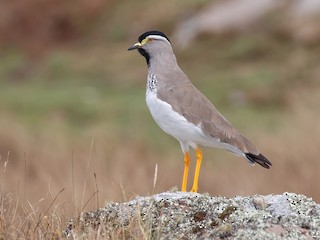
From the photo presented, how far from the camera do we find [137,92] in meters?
27.5

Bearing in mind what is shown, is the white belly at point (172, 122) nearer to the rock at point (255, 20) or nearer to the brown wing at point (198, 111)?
the brown wing at point (198, 111)

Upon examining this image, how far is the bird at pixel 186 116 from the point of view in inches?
304

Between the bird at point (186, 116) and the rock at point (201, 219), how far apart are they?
0.98 metres

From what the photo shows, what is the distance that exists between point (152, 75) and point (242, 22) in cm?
2544

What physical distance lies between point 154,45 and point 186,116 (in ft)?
2.70

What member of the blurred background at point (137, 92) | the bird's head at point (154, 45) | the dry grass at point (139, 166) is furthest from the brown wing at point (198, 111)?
the dry grass at point (139, 166)

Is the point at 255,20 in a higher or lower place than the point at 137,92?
higher

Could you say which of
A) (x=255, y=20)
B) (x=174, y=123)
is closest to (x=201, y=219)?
(x=174, y=123)

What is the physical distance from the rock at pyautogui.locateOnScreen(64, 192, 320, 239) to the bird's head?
67.5 inches

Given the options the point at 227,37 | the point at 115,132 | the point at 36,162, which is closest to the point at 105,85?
the point at 227,37

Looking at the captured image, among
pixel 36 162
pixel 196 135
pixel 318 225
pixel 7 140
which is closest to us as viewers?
pixel 318 225

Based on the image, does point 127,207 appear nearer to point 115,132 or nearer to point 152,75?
point 152,75

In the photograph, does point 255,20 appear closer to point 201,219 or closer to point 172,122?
point 172,122

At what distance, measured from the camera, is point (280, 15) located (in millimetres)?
32344
